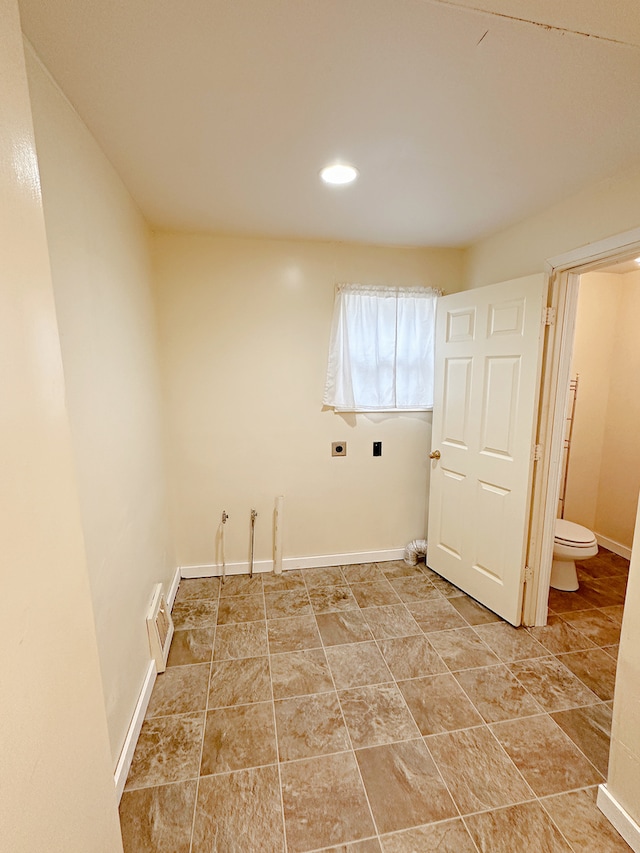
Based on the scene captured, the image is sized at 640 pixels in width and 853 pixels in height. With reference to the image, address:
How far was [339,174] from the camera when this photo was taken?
1626mm

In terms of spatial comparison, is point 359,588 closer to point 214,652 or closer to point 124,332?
point 214,652

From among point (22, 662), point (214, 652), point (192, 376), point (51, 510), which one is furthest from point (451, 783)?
point (192, 376)

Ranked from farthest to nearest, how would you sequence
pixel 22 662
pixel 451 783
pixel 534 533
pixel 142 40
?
1. pixel 534 533
2. pixel 451 783
3. pixel 142 40
4. pixel 22 662

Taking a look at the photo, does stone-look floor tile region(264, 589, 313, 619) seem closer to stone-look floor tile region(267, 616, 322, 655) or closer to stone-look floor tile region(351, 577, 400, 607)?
stone-look floor tile region(267, 616, 322, 655)

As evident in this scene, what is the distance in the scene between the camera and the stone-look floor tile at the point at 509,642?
2.00 m

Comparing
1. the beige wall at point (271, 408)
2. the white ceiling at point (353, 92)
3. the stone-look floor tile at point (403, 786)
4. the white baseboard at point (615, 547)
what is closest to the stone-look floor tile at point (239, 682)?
the stone-look floor tile at point (403, 786)

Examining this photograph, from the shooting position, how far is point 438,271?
9.02 ft

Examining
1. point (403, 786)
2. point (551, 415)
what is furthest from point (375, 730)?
point (551, 415)

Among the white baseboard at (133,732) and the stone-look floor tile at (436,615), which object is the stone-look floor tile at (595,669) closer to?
the stone-look floor tile at (436,615)

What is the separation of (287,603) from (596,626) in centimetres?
186

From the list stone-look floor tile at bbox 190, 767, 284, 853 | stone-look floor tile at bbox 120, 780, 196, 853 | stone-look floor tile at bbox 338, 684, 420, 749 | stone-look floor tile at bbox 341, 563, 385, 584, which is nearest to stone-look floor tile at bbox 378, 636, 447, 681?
stone-look floor tile at bbox 338, 684, 420, 749

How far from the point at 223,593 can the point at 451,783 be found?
1.65 meters

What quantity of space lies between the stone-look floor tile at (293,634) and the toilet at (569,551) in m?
1.70

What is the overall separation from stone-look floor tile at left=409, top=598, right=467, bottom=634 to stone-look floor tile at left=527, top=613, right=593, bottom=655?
411 mm
